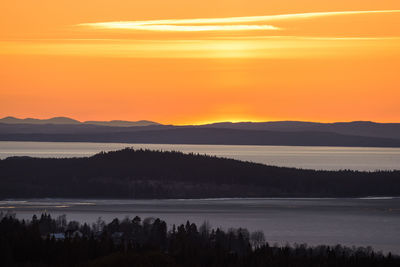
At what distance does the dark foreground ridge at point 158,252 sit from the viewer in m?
86.9

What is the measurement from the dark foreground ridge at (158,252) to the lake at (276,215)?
14580 millimetres

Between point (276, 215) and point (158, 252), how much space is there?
72305 millimetres

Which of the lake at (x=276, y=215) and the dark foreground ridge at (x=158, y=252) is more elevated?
the lake at (x=276, y=215)

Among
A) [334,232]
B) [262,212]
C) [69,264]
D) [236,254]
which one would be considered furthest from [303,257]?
[262,212]

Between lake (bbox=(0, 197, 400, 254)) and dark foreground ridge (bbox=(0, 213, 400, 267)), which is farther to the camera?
lake (bbox=(0, 197, 400, 254))

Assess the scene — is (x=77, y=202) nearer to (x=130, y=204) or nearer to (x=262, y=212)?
(x=130, y=204)

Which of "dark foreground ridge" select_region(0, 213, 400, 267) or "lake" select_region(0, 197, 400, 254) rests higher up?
"lake" select_region(0, 197, 400, 254)

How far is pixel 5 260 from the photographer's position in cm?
8906

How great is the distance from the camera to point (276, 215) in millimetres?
158750

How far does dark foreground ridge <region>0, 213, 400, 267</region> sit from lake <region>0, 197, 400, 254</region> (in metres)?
14.6

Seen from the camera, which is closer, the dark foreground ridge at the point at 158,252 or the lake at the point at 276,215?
the dark foreground ridge at the point at 158,252

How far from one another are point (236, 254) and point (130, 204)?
88.7 m

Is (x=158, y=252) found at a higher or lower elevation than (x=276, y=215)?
lower

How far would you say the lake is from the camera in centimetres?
12738
